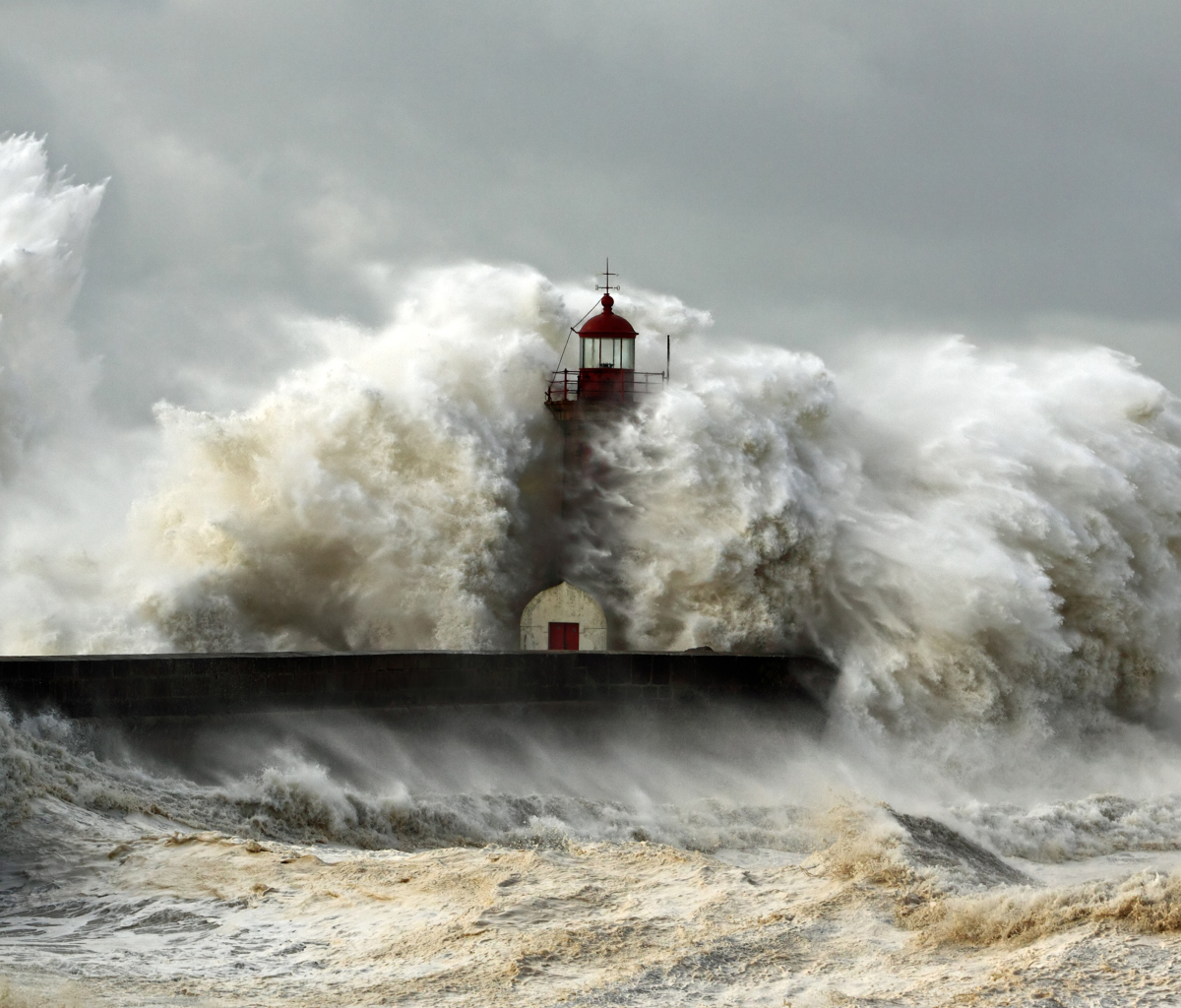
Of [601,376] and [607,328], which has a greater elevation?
[607,328]

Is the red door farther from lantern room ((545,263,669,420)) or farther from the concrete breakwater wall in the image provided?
the concrete breakwater wall

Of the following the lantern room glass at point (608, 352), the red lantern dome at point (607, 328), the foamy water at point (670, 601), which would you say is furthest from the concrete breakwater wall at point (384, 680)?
the red lantern dome at point (607, 328)

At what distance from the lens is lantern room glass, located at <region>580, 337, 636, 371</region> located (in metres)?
16.0

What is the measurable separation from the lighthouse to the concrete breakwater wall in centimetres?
287

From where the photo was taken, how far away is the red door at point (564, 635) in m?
15.4

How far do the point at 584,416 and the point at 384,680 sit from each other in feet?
19.8

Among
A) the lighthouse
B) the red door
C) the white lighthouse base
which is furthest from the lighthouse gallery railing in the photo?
the red door

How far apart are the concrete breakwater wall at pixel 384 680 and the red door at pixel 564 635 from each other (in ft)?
9.43

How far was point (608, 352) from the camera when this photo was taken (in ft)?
52.7

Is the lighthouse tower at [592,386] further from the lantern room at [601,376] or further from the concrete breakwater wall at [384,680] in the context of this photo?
the concrete breakwater wall at [384,680]

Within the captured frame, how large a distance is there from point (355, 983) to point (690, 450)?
10.3 m

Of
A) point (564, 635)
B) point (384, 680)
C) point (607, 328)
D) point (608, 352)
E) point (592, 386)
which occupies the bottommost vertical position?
point (384, 680)

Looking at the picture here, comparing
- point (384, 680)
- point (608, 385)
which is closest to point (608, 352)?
point (608, 385)

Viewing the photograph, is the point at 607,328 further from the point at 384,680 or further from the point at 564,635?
the point at 384,680
